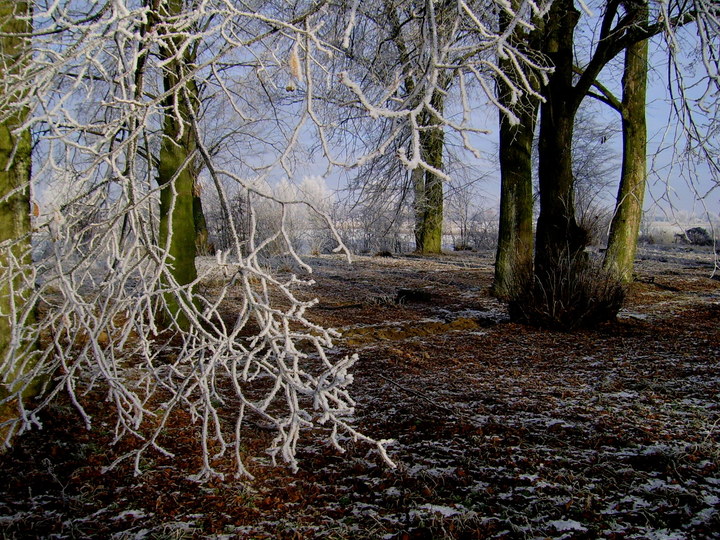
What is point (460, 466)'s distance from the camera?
2516mm

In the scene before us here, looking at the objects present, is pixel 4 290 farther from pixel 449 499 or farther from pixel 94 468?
pixel 449 499

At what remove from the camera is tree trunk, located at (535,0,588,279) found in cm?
579

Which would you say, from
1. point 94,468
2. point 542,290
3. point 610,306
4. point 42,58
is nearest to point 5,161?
point 42,58

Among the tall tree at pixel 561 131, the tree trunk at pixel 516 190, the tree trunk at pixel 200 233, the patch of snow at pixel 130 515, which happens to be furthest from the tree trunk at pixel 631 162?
the tree trunk at pixel 200 233

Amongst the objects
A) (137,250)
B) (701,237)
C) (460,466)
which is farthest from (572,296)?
(701,237)

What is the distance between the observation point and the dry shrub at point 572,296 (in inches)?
205

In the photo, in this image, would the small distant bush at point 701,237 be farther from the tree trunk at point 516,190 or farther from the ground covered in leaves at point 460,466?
the ground covered in leaves at point 460,466

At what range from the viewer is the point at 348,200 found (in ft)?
27.4

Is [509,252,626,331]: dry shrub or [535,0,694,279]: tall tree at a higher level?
[535,0,694,279]: tall tree

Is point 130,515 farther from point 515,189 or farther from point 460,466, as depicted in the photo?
point 515,189

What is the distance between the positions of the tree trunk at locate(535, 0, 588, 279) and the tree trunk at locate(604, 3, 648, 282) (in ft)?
7.88

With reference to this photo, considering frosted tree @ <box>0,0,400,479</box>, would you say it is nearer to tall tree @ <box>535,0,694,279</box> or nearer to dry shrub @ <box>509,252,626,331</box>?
dry shrub @ <box>509,252,626,331</box>

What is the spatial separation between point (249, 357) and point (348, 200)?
684 cm

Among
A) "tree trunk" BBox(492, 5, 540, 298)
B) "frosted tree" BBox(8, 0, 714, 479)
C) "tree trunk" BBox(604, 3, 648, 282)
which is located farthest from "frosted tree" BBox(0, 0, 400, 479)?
"tree trunk" BBox(604, 3, 648, 282)
